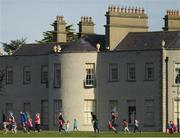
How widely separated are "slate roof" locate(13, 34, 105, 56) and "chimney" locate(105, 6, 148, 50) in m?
2.01

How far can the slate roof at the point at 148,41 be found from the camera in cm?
10393

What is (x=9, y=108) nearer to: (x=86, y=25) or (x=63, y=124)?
(x=86, y=25)

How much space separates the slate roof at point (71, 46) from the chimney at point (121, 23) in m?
2.01

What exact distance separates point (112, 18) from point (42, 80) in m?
9.85

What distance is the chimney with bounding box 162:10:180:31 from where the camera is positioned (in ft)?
363

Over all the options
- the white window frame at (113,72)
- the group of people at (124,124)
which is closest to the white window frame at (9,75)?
the white window frame at (113,72)

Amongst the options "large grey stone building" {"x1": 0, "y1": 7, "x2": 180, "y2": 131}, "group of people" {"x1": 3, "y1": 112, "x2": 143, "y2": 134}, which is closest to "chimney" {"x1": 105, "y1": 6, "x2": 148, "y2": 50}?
"large grey stone building" {"x1": 0, "y1": 7, "x2": 180, "y2": 131}

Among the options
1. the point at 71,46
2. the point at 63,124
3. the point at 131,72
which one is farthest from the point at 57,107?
the point at 63,124

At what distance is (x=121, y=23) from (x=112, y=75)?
208 inches

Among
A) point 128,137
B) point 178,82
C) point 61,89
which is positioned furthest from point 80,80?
point 128,137

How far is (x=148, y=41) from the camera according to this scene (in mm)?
106000

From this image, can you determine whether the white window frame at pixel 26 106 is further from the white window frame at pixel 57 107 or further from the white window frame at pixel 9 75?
the white window frame at pixel 57 107

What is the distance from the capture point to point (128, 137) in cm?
7481

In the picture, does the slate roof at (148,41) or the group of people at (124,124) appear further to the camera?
the slate roof at (148,41)
